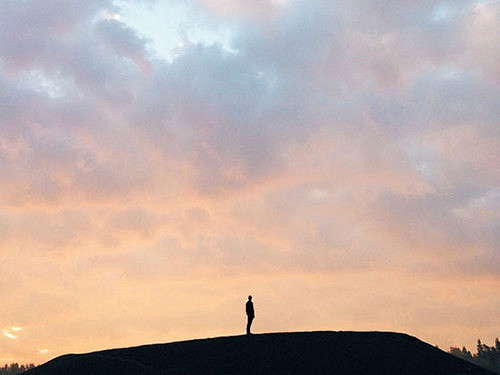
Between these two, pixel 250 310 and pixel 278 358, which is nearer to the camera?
pixel 250 310

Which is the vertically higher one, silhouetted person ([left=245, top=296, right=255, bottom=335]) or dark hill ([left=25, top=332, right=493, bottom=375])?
silhouetted person ([left=245, top=296, right=255, bottom=335])

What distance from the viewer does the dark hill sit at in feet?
108

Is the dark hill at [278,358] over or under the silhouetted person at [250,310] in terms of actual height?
under

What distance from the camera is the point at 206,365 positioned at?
3353 cm

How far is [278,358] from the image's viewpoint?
112 feet

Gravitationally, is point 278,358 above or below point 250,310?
below

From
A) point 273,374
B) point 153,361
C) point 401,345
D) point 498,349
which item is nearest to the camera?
point 273,374

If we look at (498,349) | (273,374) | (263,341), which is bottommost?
(273,374)

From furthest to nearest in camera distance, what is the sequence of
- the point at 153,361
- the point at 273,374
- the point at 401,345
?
1. the point at 401,345
2. the point at 153,361
3. the point at 273,374

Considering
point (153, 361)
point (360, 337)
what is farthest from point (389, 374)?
point (153, 361)

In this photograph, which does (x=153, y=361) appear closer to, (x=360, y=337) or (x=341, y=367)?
(x=341, y=367)

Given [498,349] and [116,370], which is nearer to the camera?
[116,370]

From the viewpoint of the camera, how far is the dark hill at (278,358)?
108ft

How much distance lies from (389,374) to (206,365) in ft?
33.4
